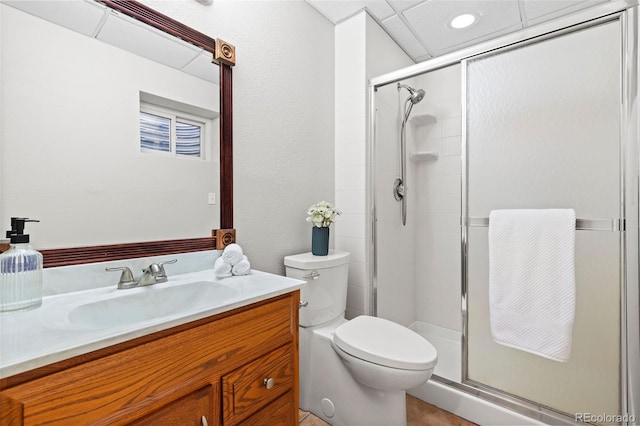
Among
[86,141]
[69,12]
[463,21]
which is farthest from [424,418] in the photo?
[463,21]

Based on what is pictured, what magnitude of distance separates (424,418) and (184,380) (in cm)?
133

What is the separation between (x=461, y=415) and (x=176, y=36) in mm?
2227

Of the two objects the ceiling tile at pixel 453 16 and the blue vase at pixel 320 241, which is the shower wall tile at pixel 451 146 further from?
the blue vase at pixel 320 241

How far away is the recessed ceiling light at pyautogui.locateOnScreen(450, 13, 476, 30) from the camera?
193cm

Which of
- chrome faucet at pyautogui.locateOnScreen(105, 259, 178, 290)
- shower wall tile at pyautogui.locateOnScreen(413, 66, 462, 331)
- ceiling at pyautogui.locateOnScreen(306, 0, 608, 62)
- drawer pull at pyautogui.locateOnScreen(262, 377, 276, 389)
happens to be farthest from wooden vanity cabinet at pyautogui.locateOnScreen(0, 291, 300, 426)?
ceiling at pyautogui.locateOnScreen(306, 0, 608, 62)

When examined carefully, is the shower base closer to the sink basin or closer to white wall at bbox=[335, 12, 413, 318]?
white wall at bbox=[335, 12, 413, 318]

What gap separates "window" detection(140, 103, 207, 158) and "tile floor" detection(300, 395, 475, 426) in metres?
1.38

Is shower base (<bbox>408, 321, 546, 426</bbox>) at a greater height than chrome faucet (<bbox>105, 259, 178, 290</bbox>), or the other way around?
chrome faucet (<bbox>105, 259, 178, 290</bbox>)

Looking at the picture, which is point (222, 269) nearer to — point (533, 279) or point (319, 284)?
point (319, 284)

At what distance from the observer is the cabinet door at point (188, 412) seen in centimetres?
73

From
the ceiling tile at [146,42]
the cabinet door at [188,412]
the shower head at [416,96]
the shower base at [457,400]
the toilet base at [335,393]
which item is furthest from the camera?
the shower head at [416,96]

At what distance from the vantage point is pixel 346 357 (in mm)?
1340

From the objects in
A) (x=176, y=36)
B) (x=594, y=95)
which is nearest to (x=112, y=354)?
(x=176, y=36)


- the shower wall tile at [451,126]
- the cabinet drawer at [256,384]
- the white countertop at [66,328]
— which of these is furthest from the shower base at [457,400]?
the shower wall tile at [451,126]
